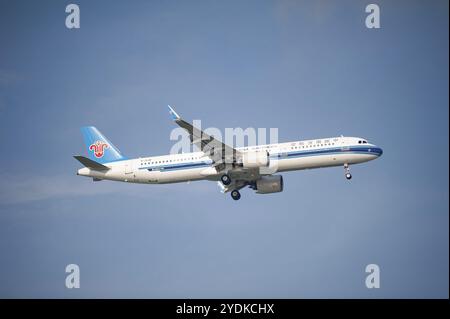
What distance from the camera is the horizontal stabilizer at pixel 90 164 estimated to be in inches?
2457

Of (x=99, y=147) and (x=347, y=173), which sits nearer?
(x=347, y=173)

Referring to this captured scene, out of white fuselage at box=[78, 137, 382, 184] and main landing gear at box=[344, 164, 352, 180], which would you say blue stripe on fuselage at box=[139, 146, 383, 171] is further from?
main landing gear at box=[344, 164, 352, 180]

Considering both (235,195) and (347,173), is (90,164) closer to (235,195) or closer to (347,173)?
(235,195)

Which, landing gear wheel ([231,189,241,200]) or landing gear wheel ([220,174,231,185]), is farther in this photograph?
landing gear wheel ([231,189,241,200])

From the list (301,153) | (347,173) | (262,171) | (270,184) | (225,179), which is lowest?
(270,184)

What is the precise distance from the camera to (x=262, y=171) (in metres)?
62.4

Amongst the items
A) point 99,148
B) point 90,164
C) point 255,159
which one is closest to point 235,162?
point 255,159

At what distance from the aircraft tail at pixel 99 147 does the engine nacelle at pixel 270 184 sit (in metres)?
13.7

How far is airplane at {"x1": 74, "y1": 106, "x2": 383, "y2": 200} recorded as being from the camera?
199ft

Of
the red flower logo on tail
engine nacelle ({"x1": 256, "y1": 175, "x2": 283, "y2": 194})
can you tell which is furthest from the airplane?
the red flower logo on tail

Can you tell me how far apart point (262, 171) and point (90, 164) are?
1641cm

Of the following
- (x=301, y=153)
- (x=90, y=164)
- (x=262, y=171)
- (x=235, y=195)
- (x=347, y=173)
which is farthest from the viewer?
(x=235, y=195)
